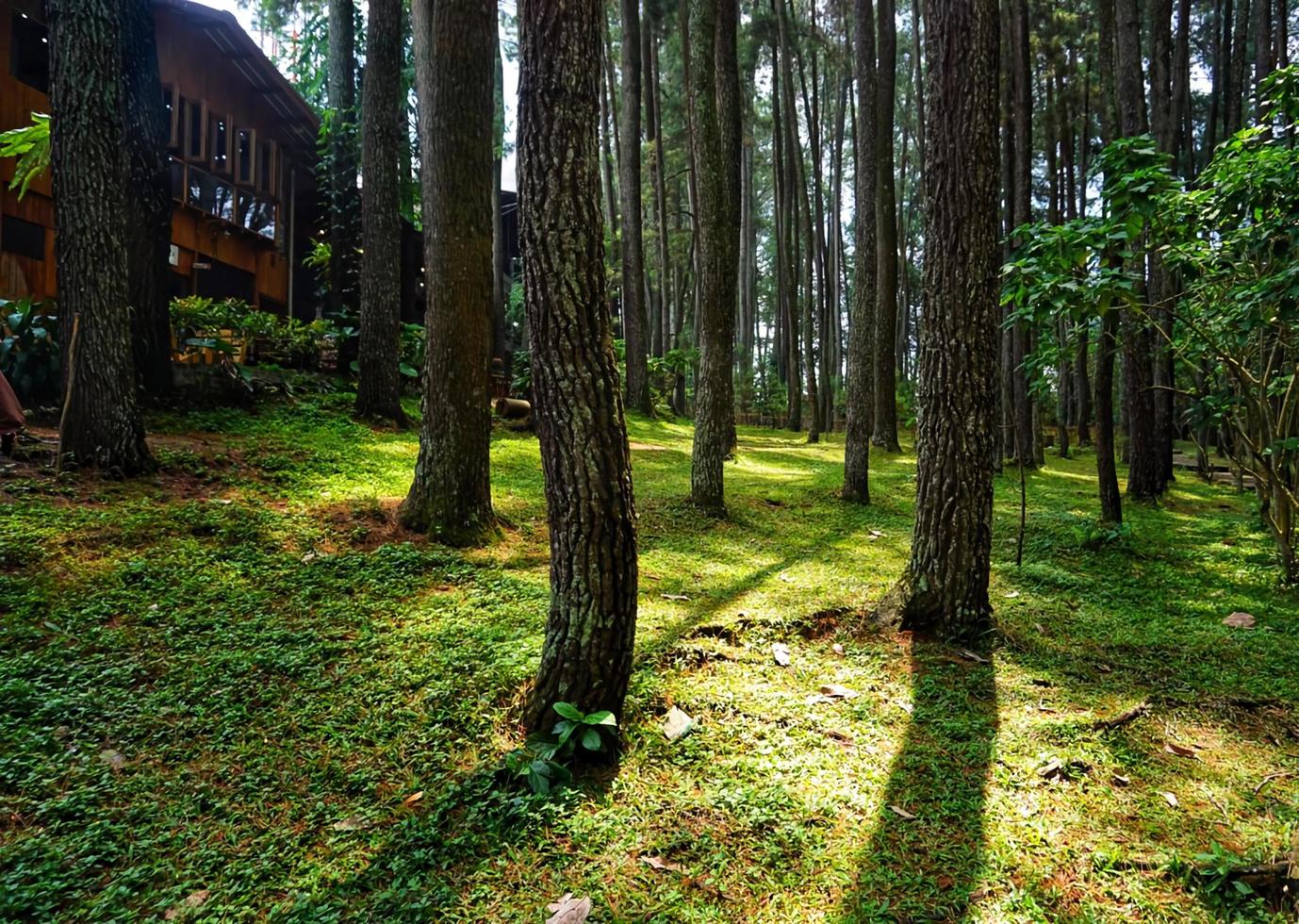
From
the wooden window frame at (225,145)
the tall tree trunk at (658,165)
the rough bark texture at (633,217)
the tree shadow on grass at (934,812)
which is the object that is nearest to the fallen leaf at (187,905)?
the tree shadow on grass at (934,812)

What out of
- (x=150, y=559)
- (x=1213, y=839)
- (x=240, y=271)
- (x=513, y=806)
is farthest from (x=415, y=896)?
(x=240, y=271)

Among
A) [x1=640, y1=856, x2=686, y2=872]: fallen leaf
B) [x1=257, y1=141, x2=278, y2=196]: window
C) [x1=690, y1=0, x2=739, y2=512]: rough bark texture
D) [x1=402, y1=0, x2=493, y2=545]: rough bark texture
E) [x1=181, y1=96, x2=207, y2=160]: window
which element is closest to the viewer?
[x1=640, y1=856, x2=686, y2=872]: fallen leaf

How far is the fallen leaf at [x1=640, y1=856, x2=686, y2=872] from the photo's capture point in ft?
8.04

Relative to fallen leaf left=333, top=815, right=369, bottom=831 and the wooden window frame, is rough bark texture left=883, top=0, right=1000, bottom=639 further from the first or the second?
the wooden window frame

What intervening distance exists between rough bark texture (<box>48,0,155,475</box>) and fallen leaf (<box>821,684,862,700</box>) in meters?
5.58

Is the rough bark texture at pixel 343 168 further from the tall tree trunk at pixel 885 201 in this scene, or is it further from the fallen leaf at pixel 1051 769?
the fallen leaf at pixel 1051 769

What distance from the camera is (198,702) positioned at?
10.5 feet

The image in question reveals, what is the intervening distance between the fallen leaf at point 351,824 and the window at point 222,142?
1877 cm

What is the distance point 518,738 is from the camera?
3.05 m

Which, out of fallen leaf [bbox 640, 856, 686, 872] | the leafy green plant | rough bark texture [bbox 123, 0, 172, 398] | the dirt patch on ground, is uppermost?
rough bark texture [bbox 123, 0, 172, 398]

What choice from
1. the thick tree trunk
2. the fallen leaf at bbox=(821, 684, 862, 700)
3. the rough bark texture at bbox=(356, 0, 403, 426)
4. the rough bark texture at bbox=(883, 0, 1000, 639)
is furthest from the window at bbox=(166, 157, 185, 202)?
the fallen leaf at bbox=(821, 684, 862, 700)

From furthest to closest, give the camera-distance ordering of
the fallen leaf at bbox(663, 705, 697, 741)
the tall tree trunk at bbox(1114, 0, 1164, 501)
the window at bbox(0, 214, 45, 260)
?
the window at bbox(0, 214, 45, 260)
the tall tree trunk at bbox(1114, 0, 1164, 501)
the fallen leaf at bbox(663, 705, 697, 741)

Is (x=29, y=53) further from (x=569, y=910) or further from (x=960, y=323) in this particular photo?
(x=569, y=910)

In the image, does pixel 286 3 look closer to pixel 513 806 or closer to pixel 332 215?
pixel 332 215
